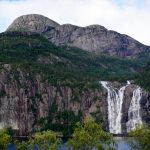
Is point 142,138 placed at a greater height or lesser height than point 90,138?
lesser

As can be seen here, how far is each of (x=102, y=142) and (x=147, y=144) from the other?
480 inches

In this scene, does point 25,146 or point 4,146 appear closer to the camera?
point 4,146

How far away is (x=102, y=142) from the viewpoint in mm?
145125

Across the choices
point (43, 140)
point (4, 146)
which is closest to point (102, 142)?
point (43, 140)

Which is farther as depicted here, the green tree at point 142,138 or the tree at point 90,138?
the green tree at point 142,138

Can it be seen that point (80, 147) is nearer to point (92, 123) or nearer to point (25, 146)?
point (92, 123)

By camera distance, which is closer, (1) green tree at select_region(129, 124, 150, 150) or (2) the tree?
(2) the tree

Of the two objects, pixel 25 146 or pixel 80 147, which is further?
pixel 25 146

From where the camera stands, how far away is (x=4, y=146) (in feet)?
462

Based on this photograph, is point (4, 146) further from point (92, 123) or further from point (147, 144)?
point (147, 144)

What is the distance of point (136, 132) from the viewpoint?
143 m

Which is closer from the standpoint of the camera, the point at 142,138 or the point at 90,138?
the point at 90,138

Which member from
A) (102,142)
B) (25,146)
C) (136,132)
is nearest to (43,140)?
(25,146)

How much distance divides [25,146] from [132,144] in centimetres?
2996
